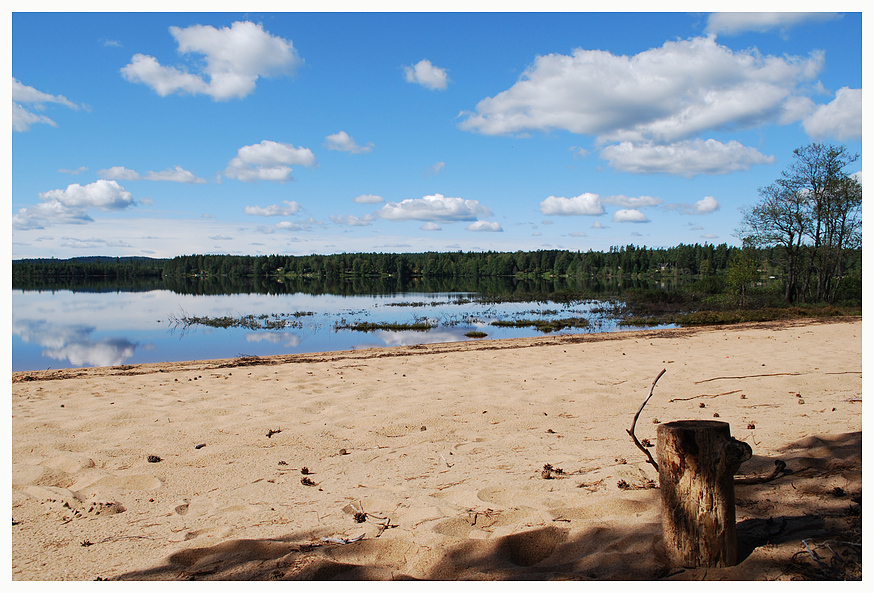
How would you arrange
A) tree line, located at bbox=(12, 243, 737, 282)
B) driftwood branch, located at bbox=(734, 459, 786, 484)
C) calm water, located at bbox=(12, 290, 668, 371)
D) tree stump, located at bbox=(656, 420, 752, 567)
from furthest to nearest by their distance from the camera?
tree line, located at bbox=(12, 243, 737, 282), calm water, located at bbox=(12, 290, 668, 371), driftwood branch, located at bbox=(734, 459, 786, 484), tree stump, located at bbox=(656, 420, 752, 567)

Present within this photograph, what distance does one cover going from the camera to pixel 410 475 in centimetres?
466

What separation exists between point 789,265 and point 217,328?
31.6 metres

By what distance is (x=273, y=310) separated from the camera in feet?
110

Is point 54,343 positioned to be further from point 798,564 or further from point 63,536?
point 798,564

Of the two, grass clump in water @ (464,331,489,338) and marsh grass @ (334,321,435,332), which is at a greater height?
grass clump in water @ (464,331,489,338)

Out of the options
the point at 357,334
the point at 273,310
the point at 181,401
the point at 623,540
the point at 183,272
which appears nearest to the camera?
the point at 623,540

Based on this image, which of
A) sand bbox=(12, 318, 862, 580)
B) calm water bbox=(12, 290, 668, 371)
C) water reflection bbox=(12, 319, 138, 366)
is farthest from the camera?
calm water bbox=(12, 290, 668, 371)

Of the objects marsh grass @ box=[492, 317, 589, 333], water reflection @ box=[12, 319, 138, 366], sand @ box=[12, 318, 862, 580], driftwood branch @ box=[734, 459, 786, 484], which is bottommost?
water reflection @ box=[12, 319, 138, 366]

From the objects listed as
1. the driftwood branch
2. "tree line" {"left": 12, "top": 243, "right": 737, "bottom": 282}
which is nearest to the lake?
the driftwood branch

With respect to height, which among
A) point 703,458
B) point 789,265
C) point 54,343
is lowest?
point 54,343

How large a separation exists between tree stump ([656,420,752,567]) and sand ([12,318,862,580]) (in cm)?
11

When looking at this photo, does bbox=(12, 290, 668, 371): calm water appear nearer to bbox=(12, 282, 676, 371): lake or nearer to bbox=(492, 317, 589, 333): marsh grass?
bbox=(12, 282, 676, 371): lake

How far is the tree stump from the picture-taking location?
2.69 m
